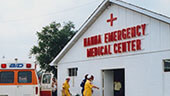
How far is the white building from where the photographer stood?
544 inches

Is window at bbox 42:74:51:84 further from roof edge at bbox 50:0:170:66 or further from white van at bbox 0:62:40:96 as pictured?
white van at bbox 0:62:40:96

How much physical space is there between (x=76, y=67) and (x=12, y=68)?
5.51m

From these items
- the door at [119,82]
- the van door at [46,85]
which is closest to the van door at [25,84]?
the door at [119,82]

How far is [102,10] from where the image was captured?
57.6ft

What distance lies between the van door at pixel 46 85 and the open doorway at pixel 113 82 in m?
4.43

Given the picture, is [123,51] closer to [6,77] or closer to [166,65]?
[166,65]

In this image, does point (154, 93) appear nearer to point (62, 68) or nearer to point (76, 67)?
point (76, 67)

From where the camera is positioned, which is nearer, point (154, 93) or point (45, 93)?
point (154, 93)

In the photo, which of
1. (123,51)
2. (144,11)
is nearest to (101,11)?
(123,51)

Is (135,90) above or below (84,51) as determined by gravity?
below

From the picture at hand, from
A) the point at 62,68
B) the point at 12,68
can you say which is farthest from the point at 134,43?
the point at 62,68

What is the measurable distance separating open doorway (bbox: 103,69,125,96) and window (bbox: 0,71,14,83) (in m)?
4.98

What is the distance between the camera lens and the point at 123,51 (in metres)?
15.8

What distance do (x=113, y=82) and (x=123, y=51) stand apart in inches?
117
